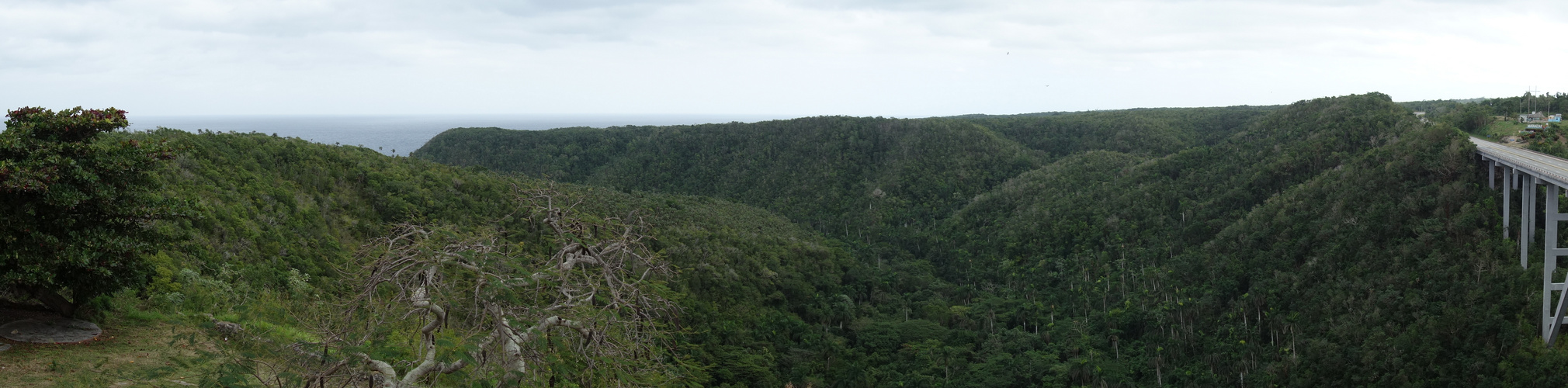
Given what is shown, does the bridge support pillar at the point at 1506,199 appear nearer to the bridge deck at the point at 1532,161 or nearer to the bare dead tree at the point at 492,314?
the bridge deck at the point at 1532,161

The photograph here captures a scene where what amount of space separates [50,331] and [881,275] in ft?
145

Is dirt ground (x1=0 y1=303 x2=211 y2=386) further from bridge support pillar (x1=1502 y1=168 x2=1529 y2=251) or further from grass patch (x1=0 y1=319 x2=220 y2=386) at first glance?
bridge support pillar (x1=1502 y1=168 x2=1529 y2=251)

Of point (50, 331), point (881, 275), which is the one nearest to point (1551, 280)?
point (881, 275)

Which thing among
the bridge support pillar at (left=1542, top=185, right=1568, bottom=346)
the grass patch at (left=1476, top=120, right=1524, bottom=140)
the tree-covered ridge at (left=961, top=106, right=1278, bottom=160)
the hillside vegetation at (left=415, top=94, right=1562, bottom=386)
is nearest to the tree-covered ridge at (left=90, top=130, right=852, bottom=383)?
the hillside vegetation at (left=415, top=94, right=1562, bottom=386)

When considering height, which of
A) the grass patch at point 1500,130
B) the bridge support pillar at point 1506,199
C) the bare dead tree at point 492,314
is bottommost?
the bridge support pillar at point 1506,199

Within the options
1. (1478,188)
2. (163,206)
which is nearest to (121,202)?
(163,206)

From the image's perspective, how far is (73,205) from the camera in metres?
11.1

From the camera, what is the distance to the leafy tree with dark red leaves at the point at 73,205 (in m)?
10.9

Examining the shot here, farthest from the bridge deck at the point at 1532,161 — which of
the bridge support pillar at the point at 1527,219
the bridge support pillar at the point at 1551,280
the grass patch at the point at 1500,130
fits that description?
the grass patch at the point at 1500,130

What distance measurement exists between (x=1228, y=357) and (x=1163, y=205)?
19.7 metres

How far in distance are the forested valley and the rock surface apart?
0.52 m

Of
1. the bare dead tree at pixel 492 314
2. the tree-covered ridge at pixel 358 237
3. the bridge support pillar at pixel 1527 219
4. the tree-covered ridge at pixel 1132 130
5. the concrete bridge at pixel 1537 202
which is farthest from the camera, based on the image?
the tree-covered ridge at pixel 1132 130

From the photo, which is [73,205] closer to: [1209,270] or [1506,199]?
[1506,199]

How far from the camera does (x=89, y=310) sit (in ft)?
41.8
